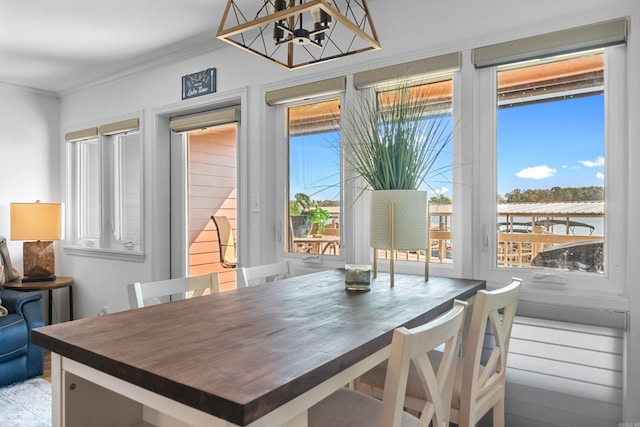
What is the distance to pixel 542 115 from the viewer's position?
6.62 feet

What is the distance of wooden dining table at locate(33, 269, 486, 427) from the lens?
2.69ft

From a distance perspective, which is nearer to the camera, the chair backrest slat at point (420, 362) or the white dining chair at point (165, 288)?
the chair backrest slat at point (420, 362)

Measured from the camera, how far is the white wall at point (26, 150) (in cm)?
400

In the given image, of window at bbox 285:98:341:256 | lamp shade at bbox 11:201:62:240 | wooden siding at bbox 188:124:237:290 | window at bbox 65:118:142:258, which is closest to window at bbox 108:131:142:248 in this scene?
window at bbox 65:118:142:258

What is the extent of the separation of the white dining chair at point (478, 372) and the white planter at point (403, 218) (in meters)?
0.43

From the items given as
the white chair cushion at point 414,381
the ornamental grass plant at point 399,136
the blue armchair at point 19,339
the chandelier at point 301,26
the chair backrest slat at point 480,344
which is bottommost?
the blue armchair at point 19,339

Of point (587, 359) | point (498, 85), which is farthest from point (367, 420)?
point (498, 85)

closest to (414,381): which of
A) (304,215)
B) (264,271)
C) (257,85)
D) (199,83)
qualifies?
(264,271)

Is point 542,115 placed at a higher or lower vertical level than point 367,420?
higher

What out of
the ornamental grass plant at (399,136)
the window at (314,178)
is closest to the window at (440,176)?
the ornamental grass plant at (399,136)

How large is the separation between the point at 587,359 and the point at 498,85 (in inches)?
52.5

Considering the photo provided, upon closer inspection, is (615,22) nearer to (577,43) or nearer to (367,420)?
(577,43)

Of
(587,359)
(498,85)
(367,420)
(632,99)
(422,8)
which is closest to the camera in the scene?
(367,420)

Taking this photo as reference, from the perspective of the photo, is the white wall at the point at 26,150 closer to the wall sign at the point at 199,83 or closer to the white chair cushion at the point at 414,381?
the wall sign at the point at 199,83
